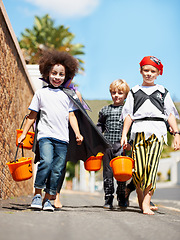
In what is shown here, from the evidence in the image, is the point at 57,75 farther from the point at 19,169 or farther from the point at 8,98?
the point at 8,98

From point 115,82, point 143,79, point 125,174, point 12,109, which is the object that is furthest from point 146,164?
point 12,109

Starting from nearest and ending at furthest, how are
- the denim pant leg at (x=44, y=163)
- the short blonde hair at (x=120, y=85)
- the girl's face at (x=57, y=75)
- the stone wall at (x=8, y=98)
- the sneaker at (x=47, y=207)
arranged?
the sneaker at (x=47, y=207)
the denim pant leg at (x=44, y=163)
the girl's face at (x=57, y=75)
the short blonde hair at (x=120, y=85)
the stone wall at (x=8, y=98)

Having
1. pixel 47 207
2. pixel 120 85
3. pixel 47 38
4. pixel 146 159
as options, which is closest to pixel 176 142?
pixel 146 159

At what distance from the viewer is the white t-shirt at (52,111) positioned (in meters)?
4.17

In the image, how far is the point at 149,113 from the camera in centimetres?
436

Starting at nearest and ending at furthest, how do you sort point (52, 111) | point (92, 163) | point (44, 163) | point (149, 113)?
point (44, 163)
point (52, 111)
point (149, 113)
point (92, 163)

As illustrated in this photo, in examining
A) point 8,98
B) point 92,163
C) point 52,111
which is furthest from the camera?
point 8,98

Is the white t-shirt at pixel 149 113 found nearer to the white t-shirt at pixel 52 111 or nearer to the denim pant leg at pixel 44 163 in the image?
the white t-shirt at pixel 52 111

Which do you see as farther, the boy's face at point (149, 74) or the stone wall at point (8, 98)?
the stone wall at point (8, 98)

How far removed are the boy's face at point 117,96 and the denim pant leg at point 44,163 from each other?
4.80 feet

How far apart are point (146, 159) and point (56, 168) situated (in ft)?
3.22

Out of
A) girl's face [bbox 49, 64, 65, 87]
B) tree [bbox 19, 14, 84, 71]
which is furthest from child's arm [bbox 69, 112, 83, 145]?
tree [bbox 19, 14, 84, 71]

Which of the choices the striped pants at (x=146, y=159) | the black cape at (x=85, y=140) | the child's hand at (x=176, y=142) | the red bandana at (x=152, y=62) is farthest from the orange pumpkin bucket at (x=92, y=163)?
the red bandana at (x=152, y=62)

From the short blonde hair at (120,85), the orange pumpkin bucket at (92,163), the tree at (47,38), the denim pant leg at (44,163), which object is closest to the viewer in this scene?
the denim pant leg at (44,163)
